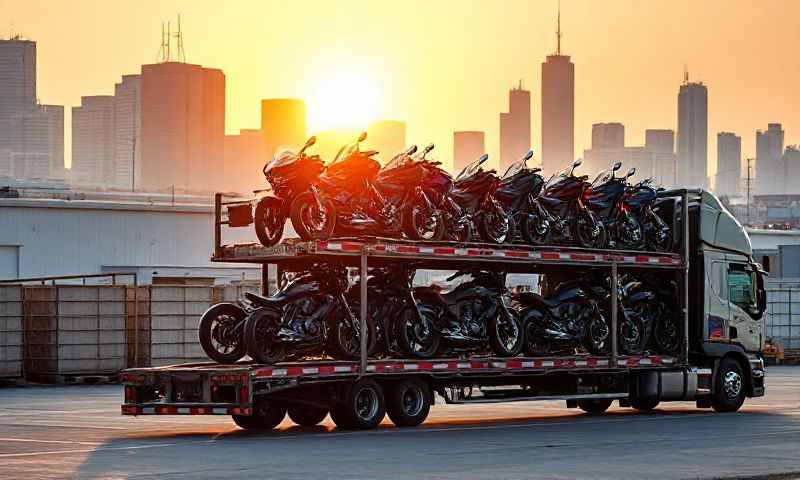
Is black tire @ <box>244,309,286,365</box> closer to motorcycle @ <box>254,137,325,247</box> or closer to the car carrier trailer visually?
the car carrier trailer

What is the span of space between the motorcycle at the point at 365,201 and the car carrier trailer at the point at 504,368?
339mm

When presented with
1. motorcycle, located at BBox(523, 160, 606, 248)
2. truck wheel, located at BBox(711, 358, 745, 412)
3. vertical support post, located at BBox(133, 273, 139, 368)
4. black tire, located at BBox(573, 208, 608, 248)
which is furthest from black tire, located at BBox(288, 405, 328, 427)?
vertical support post, located at BBox(133, 273, 139, 368)

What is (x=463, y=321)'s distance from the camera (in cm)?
2502

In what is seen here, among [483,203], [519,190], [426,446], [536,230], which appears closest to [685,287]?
[536,230]

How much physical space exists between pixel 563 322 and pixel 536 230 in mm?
1722

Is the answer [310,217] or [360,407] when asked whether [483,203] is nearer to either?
[310,217]

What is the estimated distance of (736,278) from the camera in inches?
1126

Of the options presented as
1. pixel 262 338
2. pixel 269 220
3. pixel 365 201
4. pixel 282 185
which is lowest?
pixel 262 338

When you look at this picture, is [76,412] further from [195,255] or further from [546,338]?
[195,255]

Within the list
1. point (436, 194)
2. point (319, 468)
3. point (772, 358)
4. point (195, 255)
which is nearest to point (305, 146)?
point (436, 194)

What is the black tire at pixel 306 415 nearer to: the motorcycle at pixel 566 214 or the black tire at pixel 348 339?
the black tire at pixel 348 339

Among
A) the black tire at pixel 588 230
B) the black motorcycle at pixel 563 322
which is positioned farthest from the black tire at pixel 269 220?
the black tire at pixel 588 230

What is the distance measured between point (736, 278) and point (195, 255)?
34327 mm

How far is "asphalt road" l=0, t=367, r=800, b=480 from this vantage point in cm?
1748
